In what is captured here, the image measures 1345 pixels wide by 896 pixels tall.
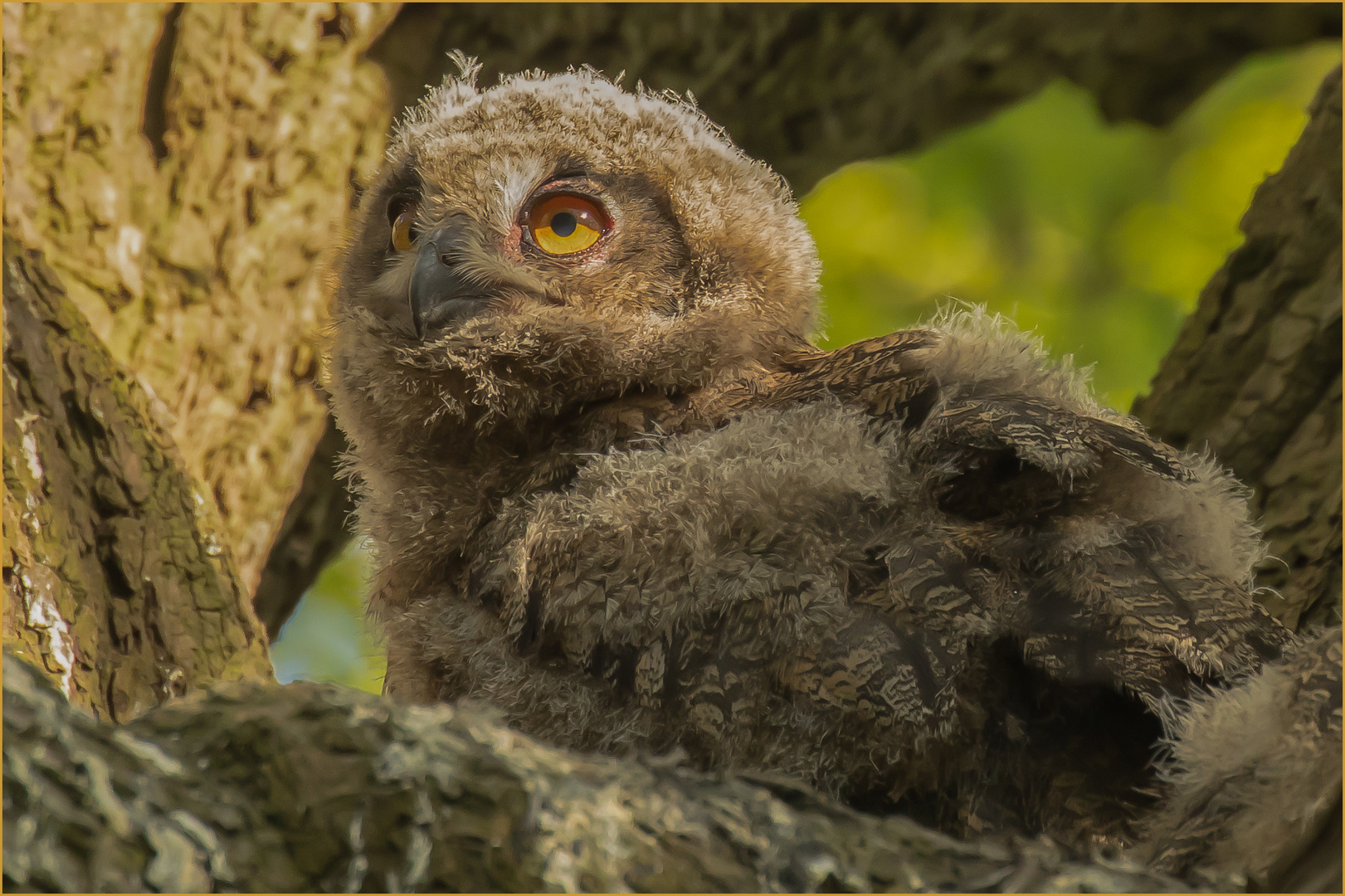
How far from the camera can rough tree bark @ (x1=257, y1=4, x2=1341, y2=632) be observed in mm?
4328

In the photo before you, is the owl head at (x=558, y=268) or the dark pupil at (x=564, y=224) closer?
the owl head at (x=558, y=268)

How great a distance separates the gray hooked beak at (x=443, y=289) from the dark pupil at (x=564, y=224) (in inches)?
8.4

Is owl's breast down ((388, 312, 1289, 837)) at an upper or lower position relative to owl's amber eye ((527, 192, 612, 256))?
lower

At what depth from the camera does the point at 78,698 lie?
253 centimetres

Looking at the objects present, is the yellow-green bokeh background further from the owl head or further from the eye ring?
the eye ring

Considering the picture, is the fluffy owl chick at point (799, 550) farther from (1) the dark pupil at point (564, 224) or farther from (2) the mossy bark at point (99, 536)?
(2) the mossy bark at point (99, 536)

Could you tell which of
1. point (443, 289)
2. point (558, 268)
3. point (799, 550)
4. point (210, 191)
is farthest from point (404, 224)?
point (799, 550)

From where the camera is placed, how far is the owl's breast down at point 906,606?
1910 millimetres

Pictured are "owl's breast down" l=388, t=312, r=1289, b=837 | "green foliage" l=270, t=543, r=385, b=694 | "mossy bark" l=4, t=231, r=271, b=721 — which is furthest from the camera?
"green foliage" l=270, t=543, r=385, b=694

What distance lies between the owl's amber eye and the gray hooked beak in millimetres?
178

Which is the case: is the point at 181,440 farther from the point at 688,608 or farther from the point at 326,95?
the point at 688,608

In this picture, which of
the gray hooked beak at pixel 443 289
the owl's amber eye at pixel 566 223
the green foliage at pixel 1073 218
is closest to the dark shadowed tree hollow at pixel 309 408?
the gray hooked beak at pixel 443 289

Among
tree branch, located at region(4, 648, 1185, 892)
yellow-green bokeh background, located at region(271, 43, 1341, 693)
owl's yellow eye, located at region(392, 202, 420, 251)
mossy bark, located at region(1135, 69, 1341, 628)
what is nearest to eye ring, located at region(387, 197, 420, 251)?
owl's yellow eye, located at region(392, 202, 420, 251)

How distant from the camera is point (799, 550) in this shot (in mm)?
2012
